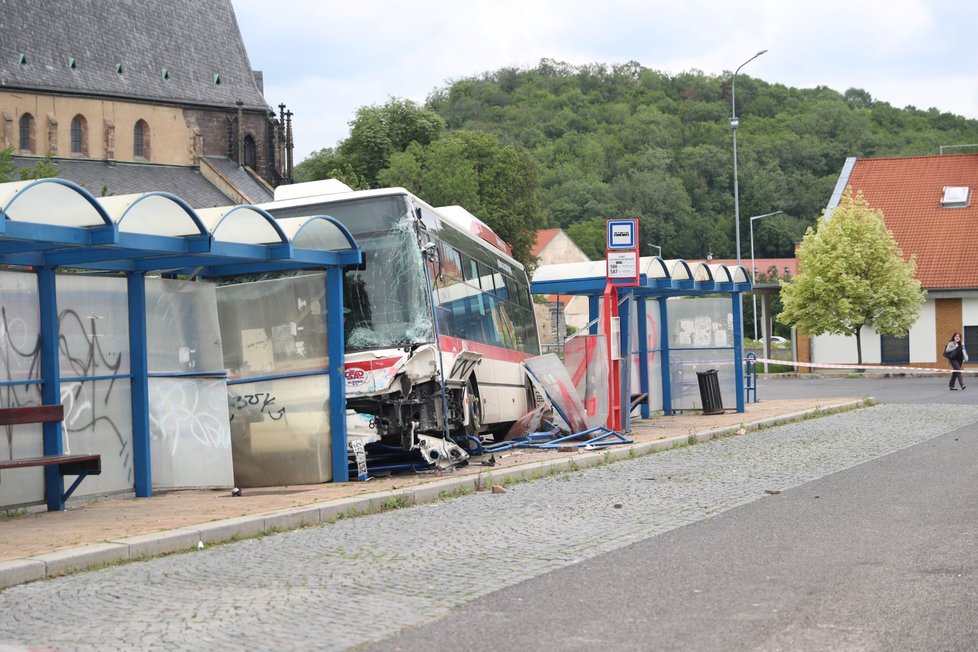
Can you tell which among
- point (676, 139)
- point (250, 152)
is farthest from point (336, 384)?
point (676, 139)

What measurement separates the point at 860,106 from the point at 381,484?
102121mm

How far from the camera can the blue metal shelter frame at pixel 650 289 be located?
23.4m

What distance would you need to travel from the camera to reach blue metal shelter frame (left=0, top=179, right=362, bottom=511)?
1092 centimetres

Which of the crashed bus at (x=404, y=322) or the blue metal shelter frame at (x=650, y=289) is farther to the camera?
the blue metal shelter frame at (x=650, y=289)

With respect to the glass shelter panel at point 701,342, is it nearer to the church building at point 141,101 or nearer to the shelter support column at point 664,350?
the shelter support column at point 664,350

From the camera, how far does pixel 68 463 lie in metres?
11.7

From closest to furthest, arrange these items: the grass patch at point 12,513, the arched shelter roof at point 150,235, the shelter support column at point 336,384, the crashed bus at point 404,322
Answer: the arched shelter roof at point 150,235, the grass patch at point 12,513, the shelter support column at point 336,384, the crashed bus at point 404,322

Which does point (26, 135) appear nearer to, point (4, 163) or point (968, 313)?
point (4, 163)

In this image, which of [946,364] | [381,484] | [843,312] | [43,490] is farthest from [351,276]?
[946,364]

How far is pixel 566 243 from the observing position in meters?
120

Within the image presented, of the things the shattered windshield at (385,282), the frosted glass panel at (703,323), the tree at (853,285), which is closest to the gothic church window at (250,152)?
the tree at (853,285)

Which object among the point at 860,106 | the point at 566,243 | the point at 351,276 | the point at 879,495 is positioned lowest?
the point at 879,495

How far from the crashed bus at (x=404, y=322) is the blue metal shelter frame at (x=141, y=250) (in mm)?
663

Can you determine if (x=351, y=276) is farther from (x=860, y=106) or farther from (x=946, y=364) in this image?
(x=860, y=106)
